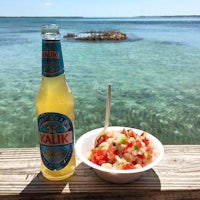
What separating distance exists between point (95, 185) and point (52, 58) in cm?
49

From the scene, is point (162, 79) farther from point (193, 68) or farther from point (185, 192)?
point (185, 192)

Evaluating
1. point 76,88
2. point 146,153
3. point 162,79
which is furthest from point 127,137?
point 162,79

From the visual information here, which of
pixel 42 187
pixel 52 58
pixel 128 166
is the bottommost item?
pixel 42 187

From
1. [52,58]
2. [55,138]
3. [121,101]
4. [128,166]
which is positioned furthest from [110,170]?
[121,101]

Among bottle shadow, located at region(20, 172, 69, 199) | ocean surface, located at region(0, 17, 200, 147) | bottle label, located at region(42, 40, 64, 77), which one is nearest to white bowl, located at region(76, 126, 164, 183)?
bottle shadow, located at region(20, 172, 69, 199)

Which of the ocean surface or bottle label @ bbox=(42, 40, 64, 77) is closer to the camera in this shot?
bottle label @ bbox=(42, 40, 64, 77)

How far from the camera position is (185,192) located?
1084mm

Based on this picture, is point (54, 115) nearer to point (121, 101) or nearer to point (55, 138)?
point (55, 138)

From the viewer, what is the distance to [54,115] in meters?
1.04

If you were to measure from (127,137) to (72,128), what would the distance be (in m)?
0.24

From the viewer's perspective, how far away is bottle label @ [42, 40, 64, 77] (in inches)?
39.9

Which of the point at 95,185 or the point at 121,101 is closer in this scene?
the point at 95,185

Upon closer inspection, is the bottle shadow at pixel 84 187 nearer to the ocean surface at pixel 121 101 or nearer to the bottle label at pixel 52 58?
the bottle label at pixel 52 58

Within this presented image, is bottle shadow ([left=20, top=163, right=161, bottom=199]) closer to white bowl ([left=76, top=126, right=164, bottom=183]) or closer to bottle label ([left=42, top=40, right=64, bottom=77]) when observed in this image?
white bowl ([left=76, top=126, right=164, bottom=183])
